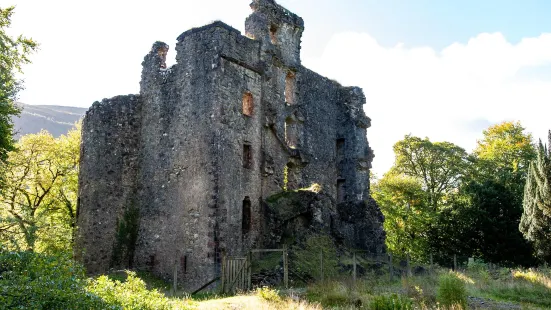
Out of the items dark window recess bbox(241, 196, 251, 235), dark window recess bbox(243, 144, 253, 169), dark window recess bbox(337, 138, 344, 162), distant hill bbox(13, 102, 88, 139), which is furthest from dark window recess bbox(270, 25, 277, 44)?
distant hill bbox(13, 102, 88, 139)

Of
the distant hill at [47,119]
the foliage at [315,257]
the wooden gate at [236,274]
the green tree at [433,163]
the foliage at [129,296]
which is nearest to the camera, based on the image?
the foliage at [129,296]

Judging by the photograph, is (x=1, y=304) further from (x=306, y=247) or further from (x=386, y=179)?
(x=386, y=179)

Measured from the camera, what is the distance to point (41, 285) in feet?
28.9

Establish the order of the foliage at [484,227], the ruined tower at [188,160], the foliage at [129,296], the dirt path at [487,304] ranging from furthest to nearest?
the foliage at [484,227] → the ruined tower at [188,160] → the dirt path at [487,304] → the foliage at [129,296]

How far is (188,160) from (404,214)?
66.7 feet

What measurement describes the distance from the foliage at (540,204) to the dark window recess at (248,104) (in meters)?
14.7

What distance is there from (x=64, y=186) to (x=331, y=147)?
15832 millimetres

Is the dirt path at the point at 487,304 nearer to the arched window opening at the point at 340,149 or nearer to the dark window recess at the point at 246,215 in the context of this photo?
the dark window recess at the point at 246,215

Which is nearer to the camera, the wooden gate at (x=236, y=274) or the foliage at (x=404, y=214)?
the wooden gate at (x=236, y=274)

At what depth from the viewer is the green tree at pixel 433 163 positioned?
1567 inches

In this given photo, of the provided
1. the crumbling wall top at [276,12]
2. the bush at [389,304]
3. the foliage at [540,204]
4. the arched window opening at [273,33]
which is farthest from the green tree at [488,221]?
the bush at [389,304]

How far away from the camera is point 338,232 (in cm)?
2294

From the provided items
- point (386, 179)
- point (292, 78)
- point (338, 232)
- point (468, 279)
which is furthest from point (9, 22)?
point (386, 179)

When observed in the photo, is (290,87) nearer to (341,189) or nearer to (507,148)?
(341,189)
